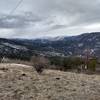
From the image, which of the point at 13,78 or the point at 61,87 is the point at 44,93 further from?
the point at 13,78

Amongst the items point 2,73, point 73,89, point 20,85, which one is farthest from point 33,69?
point 73,89

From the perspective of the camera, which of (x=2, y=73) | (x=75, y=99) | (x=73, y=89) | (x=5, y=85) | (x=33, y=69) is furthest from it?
(x=33, y=69)

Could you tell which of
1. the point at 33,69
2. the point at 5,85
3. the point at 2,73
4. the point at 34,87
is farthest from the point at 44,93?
the point at 33,69

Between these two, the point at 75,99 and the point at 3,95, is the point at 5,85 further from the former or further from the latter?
the point at 75,99

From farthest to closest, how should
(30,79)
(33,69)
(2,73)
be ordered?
1. (33,69)
2. (2,73)
3. (30,79)

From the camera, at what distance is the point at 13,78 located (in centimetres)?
1566

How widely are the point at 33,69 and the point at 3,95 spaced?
7.44 meters

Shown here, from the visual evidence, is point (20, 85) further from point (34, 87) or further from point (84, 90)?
point (84, 90)

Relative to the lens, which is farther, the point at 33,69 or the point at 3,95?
the point at 33,69

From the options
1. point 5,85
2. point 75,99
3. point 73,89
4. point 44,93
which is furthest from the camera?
point 5,85

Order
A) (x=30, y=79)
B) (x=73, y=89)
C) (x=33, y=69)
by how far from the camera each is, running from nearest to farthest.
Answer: (x=73, y=89)
(x=30, y=79)
(x=33, y=69)

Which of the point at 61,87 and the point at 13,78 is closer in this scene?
the point at 61,87

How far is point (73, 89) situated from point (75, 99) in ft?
5.79

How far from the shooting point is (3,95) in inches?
468
